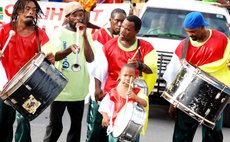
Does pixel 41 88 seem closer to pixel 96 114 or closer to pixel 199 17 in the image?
pixel 96 114

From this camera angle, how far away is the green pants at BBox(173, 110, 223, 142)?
25.2 feet

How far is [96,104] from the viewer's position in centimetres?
786

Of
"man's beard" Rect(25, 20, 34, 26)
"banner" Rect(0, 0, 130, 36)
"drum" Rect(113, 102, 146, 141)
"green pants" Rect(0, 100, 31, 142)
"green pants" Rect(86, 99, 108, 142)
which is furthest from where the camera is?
"banner" Rect(0, 0, 130, 36)

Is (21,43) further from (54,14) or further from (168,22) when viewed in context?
(54,14)

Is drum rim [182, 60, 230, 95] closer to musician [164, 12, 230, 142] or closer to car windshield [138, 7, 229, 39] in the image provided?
musician [164, 12, 230, 142]

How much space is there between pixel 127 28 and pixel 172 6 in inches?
209

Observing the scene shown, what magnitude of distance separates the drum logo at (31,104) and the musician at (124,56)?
0.79m

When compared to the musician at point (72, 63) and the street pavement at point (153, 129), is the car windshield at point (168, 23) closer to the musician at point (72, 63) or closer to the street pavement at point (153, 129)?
the street pavement at point (153, 129)

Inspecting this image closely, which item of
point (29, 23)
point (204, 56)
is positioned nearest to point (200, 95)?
point (204, 56)

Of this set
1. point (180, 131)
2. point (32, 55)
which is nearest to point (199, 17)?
point (180, 131)

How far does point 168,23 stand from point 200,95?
16.5ft

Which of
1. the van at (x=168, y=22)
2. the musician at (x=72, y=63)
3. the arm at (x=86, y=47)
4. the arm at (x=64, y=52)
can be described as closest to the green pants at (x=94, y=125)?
the musician at (x=72, y=63)

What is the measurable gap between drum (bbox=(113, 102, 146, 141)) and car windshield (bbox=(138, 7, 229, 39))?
5228 millimetres

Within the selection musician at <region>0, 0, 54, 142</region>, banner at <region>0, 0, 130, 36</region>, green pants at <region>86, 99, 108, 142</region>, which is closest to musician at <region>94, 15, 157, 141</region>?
green pants at <region>86, 99, 108, 142</region>
